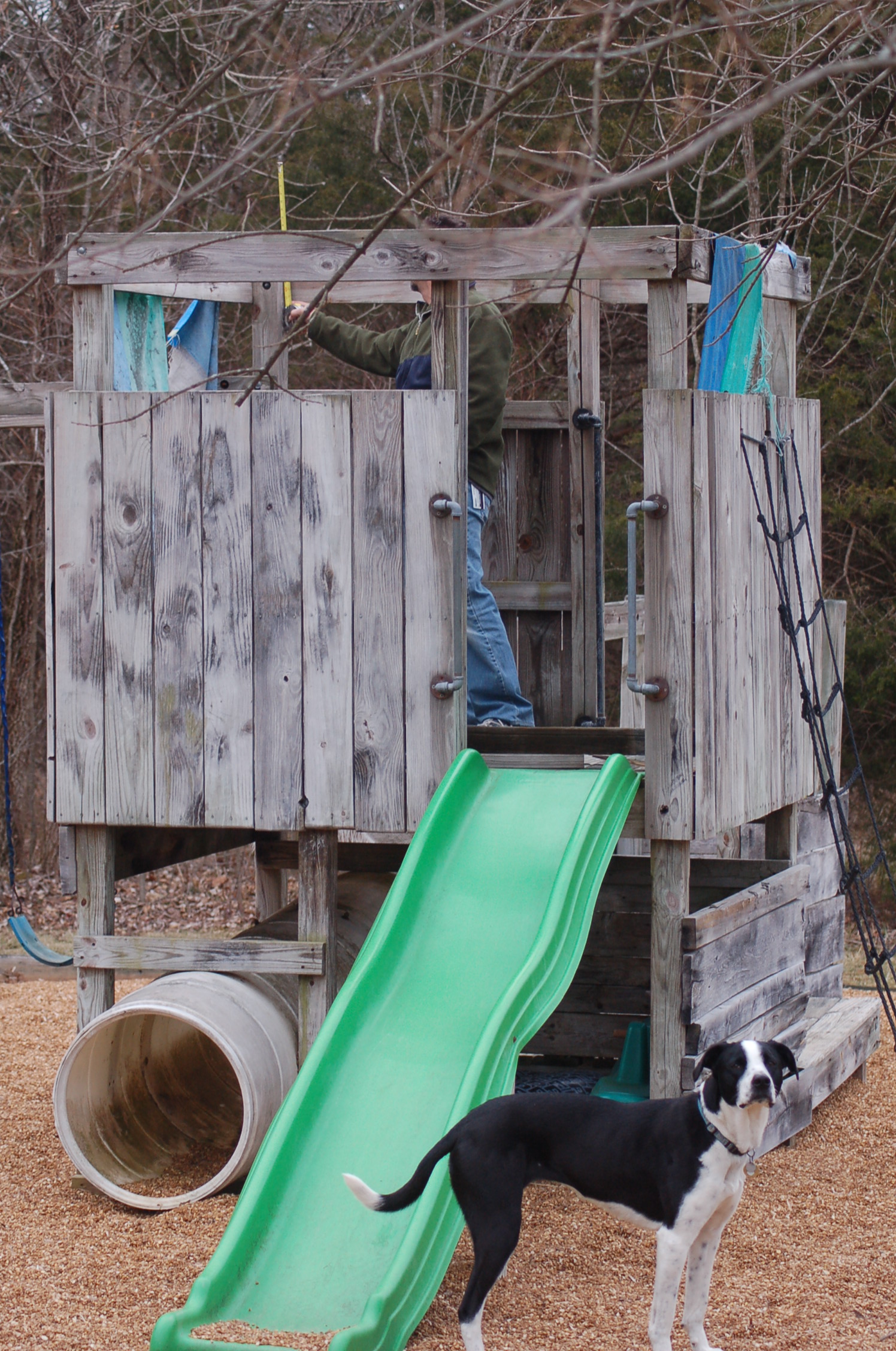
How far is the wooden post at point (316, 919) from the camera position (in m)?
5.03

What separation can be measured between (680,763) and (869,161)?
574cm

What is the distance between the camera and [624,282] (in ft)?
20.2

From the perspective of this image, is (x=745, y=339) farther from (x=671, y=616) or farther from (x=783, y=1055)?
(x=783, y=1055)

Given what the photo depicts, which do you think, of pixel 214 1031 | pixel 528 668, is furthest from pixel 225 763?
pixel 528 668

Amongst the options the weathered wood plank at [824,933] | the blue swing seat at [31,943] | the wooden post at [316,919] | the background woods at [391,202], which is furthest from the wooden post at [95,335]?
the background woods at [391,202]

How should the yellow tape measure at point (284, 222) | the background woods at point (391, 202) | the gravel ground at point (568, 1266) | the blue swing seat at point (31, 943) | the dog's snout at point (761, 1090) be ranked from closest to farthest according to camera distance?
the dog's snout at point (761, 1090), the gravel ground at point (568, 1266), the blue swing seat at point (31, 943), the yellow tape measure at point (284, 222), the background woods at point (391, 202)

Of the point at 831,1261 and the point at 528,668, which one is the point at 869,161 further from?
the point at 831,1261

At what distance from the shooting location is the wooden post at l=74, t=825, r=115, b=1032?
17.2 ft

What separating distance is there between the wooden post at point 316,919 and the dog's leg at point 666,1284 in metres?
1.91

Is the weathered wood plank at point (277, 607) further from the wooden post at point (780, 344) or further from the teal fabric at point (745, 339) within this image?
the wooden post at point (780, 344)

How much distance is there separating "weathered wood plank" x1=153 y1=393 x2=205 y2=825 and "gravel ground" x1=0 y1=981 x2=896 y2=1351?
1.33 m

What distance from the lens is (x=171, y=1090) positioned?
559cm

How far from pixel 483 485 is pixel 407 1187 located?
310cm

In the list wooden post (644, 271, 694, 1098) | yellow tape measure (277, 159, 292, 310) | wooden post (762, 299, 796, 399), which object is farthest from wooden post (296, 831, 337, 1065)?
wooden post (762, 299, 796, 399)
